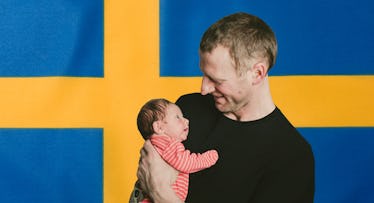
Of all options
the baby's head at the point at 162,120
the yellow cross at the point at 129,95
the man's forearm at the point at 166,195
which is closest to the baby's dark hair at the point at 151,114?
the baby's head at the point at 162,120

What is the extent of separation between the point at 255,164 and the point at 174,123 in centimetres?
20

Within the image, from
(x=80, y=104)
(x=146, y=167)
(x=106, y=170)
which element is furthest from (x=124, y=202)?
(x=146, y=167)

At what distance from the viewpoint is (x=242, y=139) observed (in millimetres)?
1272

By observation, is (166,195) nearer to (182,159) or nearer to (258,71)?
(182,159)

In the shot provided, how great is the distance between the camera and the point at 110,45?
1775 mm

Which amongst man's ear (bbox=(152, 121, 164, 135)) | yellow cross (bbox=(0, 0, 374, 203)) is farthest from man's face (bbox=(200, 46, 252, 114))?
yellow cross (bbox=(0, 0, 374, 203))

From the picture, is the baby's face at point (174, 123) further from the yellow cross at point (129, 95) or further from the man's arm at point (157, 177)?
the yellow cross at point (129, 95)

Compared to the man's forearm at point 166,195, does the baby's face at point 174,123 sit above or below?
above

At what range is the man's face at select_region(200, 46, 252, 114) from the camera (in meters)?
1.19

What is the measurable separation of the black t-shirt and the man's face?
0.17ft

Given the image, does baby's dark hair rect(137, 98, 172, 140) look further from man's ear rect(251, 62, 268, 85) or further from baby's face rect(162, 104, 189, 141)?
man's ear rect(251, 62, 268, 85)

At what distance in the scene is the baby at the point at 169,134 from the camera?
118 centimetres

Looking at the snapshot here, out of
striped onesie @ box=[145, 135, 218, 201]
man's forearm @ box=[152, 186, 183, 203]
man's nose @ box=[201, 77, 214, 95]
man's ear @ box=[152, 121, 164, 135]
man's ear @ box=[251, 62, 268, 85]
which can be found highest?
man's ear @ box=[251, 62, 268, 85]

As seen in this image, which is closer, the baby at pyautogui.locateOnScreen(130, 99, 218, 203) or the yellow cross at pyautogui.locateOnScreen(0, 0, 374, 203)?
the baby at pyautogui.locateOnScreen(130, 99, 218, 203)
